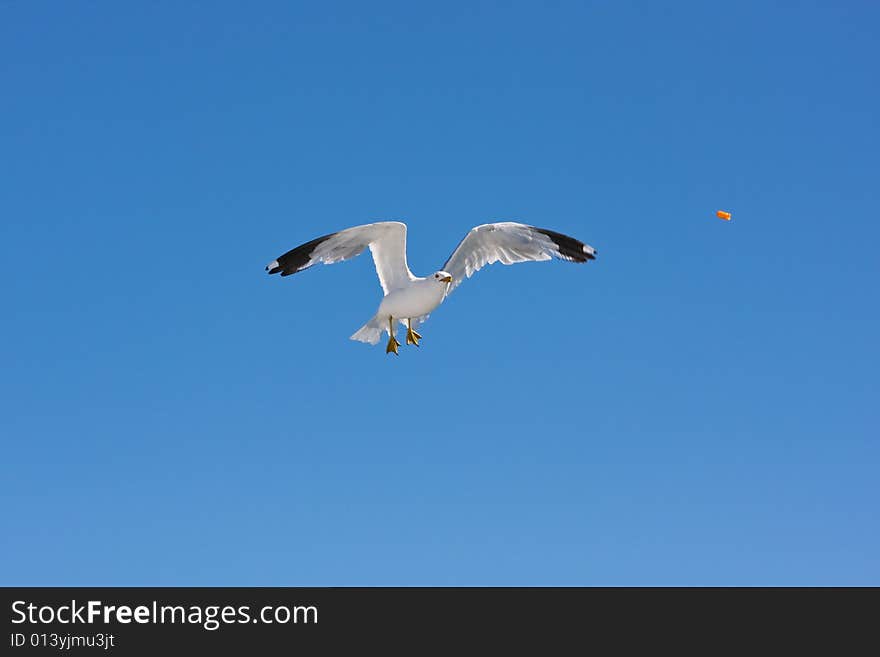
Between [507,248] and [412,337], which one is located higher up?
[507,248]

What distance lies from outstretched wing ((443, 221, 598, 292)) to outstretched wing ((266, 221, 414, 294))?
1116mm

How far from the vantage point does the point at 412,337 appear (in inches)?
710

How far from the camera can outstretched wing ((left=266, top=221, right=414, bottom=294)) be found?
17.8 metres

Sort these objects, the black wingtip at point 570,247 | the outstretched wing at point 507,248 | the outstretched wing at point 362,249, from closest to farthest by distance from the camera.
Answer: the outstretched wing at point 362,249 < the black wingtip at point 570,247 < the outstretched wing at point 507,248

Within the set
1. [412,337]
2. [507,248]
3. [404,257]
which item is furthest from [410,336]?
[507,248]

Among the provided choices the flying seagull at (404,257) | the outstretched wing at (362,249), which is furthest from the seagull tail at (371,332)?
the outstretched wing at (362,249)

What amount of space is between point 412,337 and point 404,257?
1.64m

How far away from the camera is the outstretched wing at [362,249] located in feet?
58.2

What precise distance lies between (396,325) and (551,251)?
3.52 metres

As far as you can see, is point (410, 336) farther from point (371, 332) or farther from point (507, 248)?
point (507, 248)

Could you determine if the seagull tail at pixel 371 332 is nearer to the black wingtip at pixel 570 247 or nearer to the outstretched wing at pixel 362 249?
the outstretched wing at pixel 362 249

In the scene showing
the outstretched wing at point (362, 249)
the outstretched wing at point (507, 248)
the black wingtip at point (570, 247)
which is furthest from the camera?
the outstretched wing at point (507, 248)
